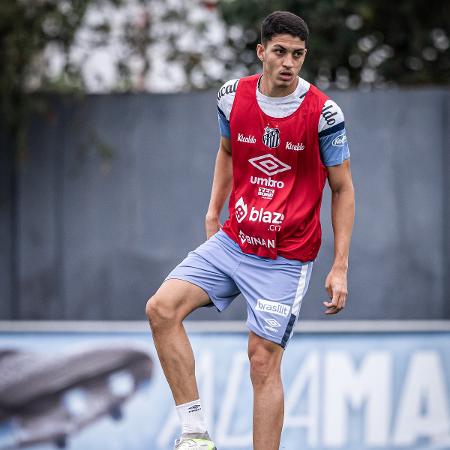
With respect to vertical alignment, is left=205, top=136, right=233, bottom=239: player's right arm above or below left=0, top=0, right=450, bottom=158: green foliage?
below

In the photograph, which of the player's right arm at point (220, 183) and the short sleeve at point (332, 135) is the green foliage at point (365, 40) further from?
the short sleeve at point (332, 135)

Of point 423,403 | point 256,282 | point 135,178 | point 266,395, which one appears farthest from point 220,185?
point 135,178

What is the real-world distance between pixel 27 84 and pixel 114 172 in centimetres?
125

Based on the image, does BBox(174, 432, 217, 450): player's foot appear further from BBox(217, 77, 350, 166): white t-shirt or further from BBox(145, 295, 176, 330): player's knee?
BBox(217, 77, 350, 166): white t-shirt

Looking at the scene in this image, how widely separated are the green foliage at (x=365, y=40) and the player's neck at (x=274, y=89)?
633 centimetres

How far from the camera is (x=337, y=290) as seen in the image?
4.52m

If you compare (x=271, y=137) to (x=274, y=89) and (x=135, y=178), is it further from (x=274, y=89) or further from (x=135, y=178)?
(x=135, y=178)

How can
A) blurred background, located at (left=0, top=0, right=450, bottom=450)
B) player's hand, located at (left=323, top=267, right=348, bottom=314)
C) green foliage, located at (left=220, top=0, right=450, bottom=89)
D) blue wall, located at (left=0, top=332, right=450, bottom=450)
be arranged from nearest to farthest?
1. player's hand, located at (left=323, top=267, right=348, bottom=314)
2. blue wall, located at (left=0, top=332, right=450, bottom=450)
3. blurred background, located at (left=0, top=0, right=450, bottom=450)
4. green foliage, located at (left=220, top=0, right=450, bottom=89)

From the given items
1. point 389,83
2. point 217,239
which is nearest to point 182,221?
point 389,83

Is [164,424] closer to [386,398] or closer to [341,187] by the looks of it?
[386,398]

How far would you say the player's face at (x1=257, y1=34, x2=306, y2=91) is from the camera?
4422mm

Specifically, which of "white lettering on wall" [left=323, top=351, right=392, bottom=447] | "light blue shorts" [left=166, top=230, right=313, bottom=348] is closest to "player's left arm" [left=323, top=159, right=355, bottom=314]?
"light blue shorts" [left=166, top=230, right=313, bottom=348]

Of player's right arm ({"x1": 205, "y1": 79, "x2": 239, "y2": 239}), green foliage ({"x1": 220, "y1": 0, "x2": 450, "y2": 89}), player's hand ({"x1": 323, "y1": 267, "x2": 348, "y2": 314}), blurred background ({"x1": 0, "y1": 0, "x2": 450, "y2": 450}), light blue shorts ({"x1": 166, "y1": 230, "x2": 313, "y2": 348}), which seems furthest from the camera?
green foliage ({"x1": 220, "y1": 0, "x2": 450, "y2": 89})

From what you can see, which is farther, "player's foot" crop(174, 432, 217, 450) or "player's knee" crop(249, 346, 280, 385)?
"player's knee" crop(249, 346, 280, 385)
